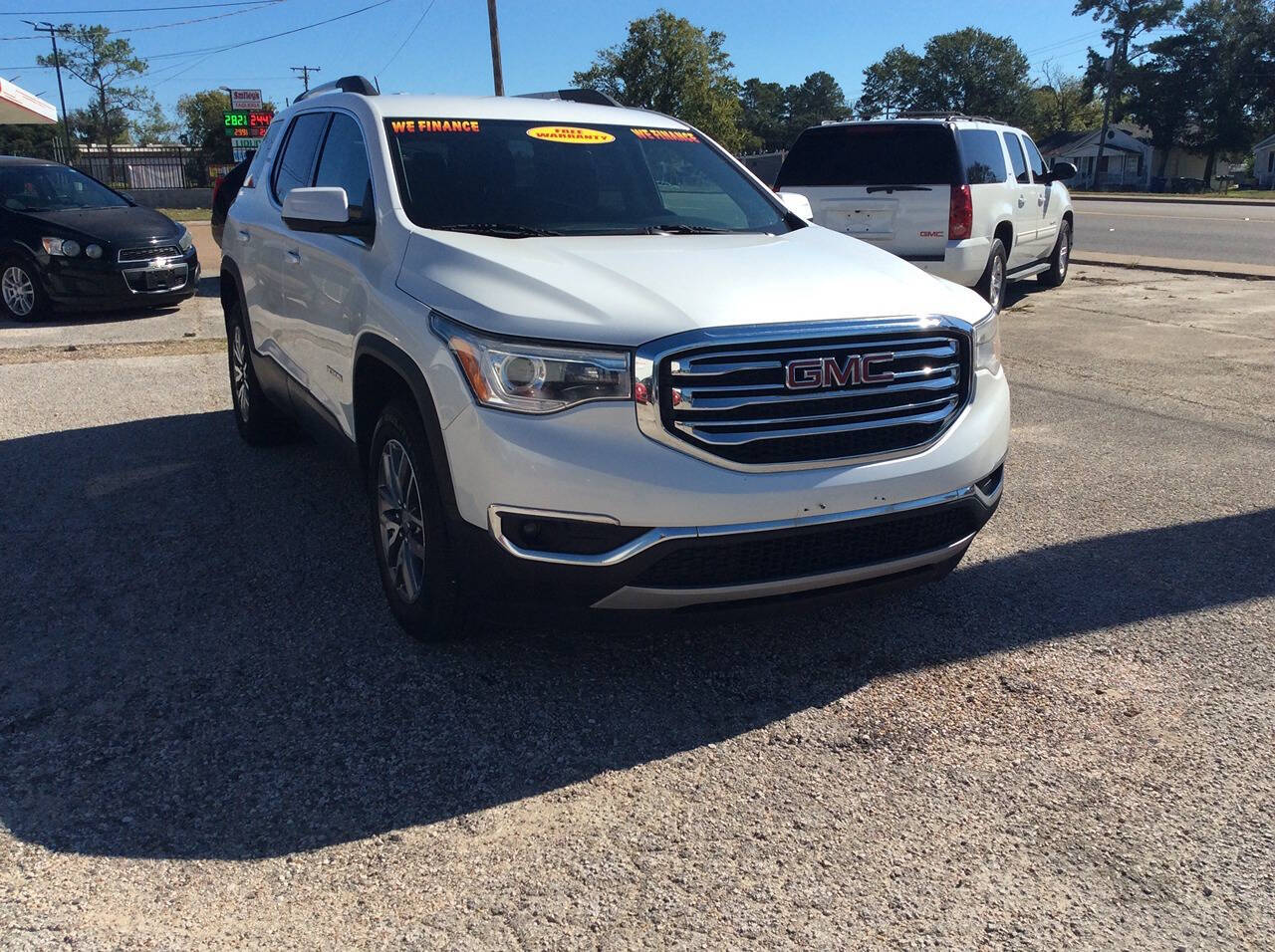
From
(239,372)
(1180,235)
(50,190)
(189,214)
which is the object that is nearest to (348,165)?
(239,372)

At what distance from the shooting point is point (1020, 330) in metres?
10.7

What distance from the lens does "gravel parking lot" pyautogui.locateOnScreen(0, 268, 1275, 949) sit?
2.58m

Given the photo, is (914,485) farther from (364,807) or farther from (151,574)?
(151,574)

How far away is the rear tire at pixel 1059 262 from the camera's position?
13.9 metres

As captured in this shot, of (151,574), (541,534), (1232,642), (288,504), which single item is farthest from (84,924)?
(1232,642)

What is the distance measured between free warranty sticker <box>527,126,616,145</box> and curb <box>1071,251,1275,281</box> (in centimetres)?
1229

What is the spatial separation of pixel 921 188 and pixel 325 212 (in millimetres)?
7220

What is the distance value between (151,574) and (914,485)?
10.3 feet

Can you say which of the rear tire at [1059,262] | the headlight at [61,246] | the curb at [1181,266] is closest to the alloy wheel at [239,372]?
the headlight at [61,246]

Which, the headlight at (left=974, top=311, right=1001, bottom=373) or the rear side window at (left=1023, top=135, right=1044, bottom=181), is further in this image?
the rear side window at (left=1023, top=135, right=1044, bottom=181)

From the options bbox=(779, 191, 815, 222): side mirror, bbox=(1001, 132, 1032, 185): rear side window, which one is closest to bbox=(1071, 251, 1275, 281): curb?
bbox=(1001, 132, 1032, 185): rear side window

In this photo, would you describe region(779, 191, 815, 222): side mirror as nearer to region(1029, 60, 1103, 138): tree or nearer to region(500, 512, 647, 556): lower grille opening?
region(500, 512, 647, 556): lower grille opening

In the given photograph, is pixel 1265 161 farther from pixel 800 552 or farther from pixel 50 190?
pixel 800 552

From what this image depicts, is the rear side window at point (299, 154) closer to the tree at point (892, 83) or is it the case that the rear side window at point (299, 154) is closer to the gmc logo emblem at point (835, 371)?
the gmc logo emblem at point (835, 371)
